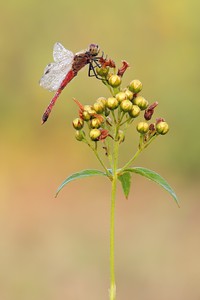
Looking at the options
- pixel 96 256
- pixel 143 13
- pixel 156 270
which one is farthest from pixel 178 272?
pixel 143 13

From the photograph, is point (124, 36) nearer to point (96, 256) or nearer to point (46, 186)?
point (46, 186)

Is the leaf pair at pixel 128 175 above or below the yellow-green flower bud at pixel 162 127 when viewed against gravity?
below

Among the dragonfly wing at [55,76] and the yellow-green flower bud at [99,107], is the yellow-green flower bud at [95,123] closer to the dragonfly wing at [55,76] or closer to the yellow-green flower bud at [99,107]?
the yellow-green flower bud at [99,107]

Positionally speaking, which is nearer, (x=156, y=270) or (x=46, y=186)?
(x=156, y=270)

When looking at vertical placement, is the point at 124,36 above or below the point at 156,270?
above

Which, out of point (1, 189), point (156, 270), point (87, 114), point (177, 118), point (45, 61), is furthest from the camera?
point (45, 61)

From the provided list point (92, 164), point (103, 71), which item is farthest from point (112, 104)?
point (92, 164)

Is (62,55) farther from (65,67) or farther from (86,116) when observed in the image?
(86,116)

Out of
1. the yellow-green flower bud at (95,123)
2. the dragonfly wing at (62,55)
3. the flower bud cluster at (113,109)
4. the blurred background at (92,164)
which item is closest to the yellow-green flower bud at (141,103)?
the flower bud cluster at (113,109)
